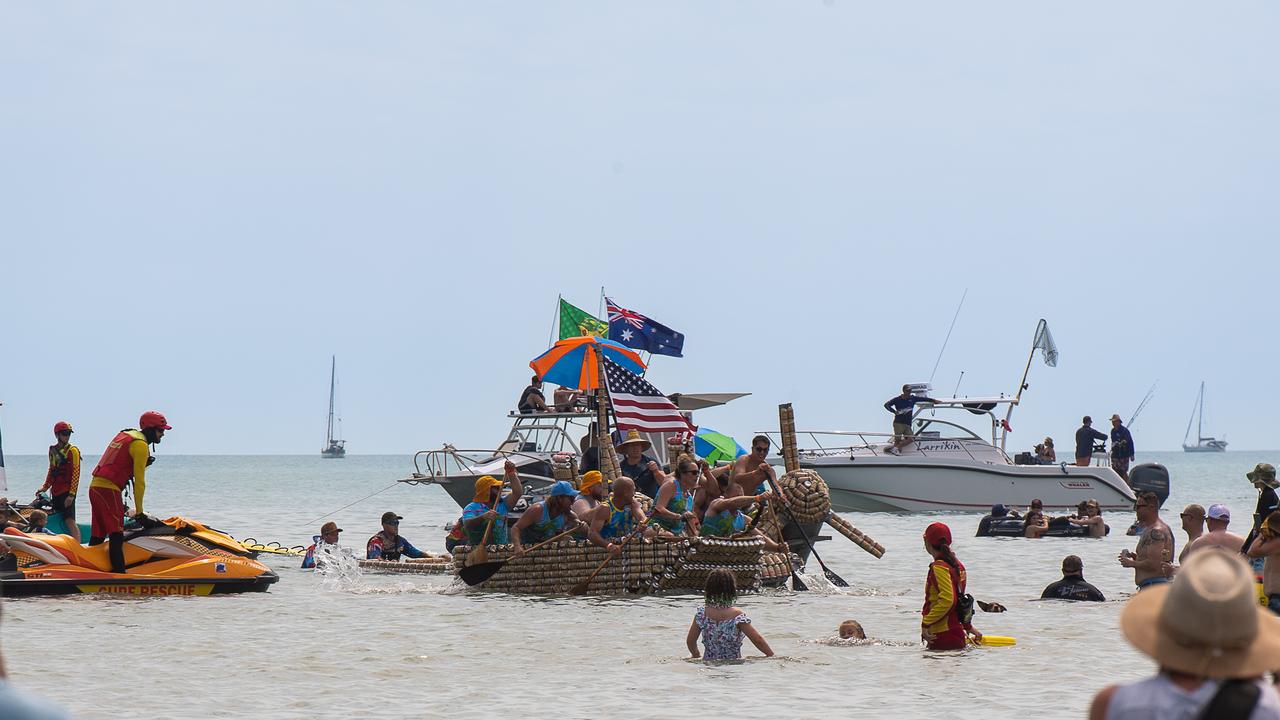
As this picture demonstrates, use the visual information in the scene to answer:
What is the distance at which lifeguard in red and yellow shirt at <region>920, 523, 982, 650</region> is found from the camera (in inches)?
421

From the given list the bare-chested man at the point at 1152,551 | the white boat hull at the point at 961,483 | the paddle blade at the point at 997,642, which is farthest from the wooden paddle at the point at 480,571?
the white boat hull at the point at 961,483

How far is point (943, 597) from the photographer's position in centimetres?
1124

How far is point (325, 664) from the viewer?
39.6 feet

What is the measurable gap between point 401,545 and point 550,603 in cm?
592

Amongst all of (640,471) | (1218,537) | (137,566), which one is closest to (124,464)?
(137,566)

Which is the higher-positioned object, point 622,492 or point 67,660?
point 622,492

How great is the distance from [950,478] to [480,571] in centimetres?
1708

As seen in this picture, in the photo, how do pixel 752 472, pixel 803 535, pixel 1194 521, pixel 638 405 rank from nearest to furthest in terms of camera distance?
pixel 1194 521 < pixel 752 472 < pixel 803 535 < pixel 638 405

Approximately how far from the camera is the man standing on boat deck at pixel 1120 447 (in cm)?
3403

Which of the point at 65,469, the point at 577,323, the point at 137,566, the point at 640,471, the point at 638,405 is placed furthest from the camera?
the point at 577,323

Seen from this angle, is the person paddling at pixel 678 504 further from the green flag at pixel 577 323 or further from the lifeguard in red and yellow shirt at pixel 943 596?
the green flag at pixel 577 323

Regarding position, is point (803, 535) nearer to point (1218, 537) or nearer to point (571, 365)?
point (1218, 537)

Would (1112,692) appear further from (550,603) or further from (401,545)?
(401,545)

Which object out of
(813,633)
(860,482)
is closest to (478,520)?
(813,633)
